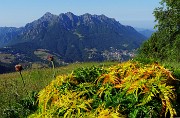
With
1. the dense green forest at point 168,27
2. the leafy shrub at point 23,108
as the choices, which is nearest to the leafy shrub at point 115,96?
the leafy shrub at point 23,108

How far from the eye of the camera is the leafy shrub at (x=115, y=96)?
14.3ft

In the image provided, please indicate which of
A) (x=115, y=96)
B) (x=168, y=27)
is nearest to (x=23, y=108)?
(x=115, y=96)

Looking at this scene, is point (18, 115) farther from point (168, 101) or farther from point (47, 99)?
point (168, 101)

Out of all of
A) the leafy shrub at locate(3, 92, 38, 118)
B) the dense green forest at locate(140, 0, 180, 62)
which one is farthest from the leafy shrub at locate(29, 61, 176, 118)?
the dense green forest at locate(140, 0, 180, 62)

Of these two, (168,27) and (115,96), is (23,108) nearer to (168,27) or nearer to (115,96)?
(115,96)

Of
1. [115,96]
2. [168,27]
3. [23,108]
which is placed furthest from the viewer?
[168,27]

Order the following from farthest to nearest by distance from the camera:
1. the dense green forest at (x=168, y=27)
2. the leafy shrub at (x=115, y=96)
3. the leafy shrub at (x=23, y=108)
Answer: the dense green forest at (x=168, y=27) < the leafy shrub at (x=23, y=108) < the leafy shrub at (x=115, y=96)

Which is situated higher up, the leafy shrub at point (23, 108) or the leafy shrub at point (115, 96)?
the leafy shrub at point (115, 96)

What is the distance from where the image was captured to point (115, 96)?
461 cm

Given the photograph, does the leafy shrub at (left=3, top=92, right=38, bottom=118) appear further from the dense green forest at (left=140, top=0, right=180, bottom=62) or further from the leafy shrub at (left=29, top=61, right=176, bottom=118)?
the dense green forest at (left=140, top=0, right=180, bottom=62)

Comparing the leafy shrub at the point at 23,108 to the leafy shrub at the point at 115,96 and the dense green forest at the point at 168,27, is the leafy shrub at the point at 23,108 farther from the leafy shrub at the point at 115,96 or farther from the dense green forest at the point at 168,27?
the dense green forest at the point at 168,27

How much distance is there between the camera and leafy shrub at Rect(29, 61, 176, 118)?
4.37 m

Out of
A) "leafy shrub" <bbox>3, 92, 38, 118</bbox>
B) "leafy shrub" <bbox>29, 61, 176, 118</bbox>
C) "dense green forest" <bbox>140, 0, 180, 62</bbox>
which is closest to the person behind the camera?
"leafy shrub" <bbox>29, 61, 176, 118</bbox>

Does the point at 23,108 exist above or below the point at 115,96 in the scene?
below
